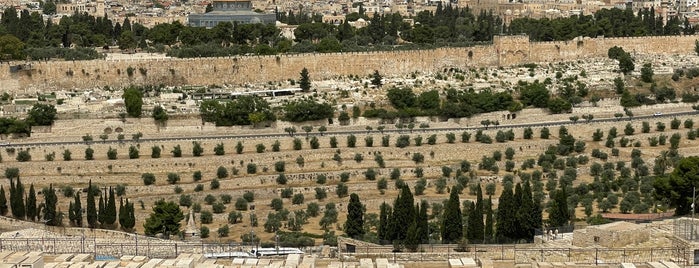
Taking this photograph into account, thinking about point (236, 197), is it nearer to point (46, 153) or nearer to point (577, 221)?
point (46, 153)

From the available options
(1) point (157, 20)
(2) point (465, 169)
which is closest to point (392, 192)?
(2) point (465, 169)

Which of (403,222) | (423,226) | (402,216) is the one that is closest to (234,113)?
(402,216)

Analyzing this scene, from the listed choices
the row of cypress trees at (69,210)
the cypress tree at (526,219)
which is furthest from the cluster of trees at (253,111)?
the cypress tree at (526,219)

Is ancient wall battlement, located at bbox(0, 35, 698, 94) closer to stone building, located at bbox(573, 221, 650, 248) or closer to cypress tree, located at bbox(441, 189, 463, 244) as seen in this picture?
cypress tree, located at bbox(441, 189, 463, 244)

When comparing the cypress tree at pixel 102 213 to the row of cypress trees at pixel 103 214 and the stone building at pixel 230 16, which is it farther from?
the stone building at pixel 230 16

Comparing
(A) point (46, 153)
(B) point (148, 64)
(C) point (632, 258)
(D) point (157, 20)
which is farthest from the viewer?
(D) point (157, 20)

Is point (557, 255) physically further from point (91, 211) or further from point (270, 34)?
point (270, 34)
